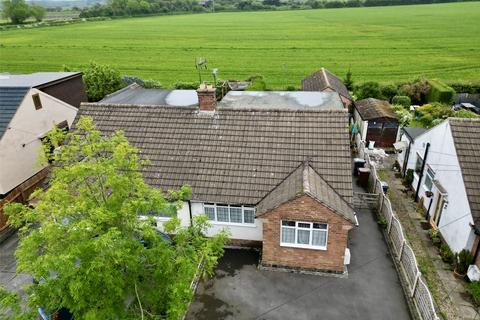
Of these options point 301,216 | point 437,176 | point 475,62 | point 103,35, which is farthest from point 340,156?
point 103,35

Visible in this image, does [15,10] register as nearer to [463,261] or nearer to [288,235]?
[288,235]

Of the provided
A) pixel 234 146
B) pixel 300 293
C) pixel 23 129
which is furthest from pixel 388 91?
pixel 23 129

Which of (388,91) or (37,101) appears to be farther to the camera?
(388,91)

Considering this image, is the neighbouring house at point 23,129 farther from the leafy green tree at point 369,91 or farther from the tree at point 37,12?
the tree at point 37,12

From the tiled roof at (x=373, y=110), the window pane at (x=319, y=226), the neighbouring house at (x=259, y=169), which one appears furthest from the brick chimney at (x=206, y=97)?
the tiled roof at (x=373, y=110)

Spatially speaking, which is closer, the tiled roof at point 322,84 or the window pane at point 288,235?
the window pane at point 288,235

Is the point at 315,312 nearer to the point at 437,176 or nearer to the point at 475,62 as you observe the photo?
the point at 437,176
